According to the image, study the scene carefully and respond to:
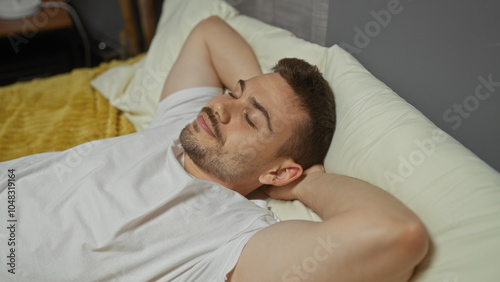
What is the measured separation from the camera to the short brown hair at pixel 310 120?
107 centimetres

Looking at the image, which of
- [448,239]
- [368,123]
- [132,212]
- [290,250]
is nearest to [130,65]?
[132,212]

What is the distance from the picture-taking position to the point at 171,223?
0.98 m

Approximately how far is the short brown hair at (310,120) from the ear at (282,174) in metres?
0.02

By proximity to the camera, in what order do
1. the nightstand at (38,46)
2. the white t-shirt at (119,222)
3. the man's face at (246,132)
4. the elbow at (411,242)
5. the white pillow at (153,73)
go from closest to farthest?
the elbow at (411,242)
the white t-shirt at (119,222)
the man's face at (246,132)
the white pillow at (153,73)
the nightstand at (38,46)

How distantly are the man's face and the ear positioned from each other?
22 millimetres

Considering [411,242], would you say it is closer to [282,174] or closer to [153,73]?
[282,174]

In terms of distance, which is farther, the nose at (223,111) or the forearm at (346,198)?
the nose at (223,111)

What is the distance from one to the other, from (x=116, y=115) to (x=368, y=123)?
3.33ft

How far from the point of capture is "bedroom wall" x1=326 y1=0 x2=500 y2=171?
855mm

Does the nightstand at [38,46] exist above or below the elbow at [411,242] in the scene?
below

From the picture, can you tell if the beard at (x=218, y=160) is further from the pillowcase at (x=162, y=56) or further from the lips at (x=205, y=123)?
the pillowcase at (x=162, y=56)

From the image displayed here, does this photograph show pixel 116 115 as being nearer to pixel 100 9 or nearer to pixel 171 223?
pixel 171 223

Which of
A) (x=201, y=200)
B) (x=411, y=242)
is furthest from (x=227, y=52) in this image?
(x=411, y=242)

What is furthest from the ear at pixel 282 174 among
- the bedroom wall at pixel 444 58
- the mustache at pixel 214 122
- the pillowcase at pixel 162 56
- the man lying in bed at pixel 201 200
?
the pillowcase at pixel 162 56
